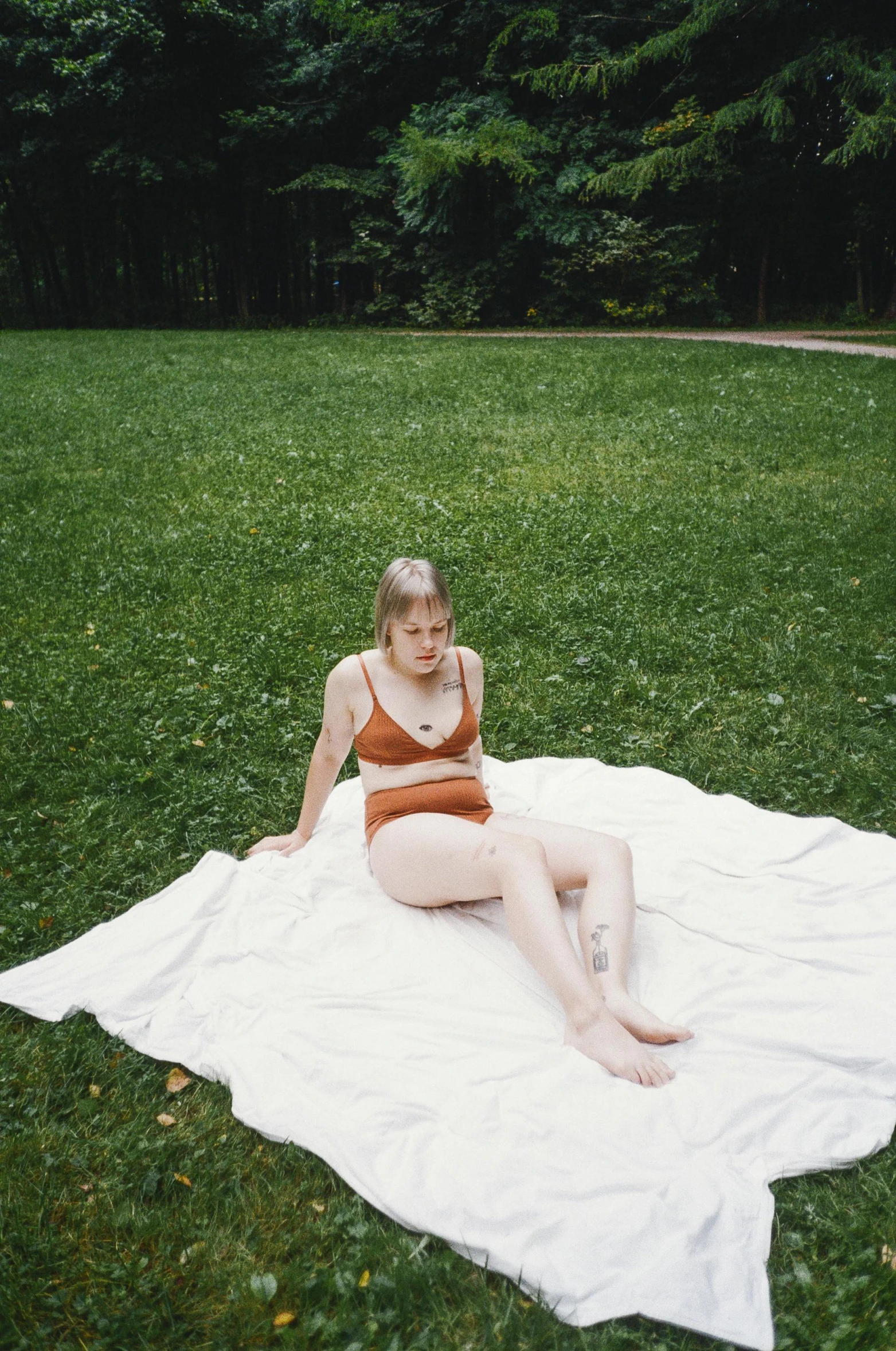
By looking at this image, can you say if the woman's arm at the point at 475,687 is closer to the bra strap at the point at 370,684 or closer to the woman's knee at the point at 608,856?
the bra strap at the point at 370,684

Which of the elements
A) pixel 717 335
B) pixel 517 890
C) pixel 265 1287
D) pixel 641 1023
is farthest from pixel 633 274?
pixel 265 1287

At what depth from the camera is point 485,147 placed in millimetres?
21344

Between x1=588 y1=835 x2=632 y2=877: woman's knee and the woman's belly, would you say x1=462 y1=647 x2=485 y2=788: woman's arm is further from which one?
x1=588 y1=835 x2=632 y2=877: woman's knee

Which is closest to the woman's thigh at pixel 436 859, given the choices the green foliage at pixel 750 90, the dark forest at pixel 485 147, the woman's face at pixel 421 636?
the woman's face at pixel 421 636

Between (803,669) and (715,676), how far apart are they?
53 cm

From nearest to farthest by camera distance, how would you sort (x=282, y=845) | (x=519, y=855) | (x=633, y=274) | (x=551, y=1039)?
(x=551, y=1039)
(x=519, y=855)
(x=282, y=845)
(x=633, y=274)

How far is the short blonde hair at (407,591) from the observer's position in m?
3.12

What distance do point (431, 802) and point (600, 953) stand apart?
81 centimetres

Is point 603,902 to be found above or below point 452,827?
below

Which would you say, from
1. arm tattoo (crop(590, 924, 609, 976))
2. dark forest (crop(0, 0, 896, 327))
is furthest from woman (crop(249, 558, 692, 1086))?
dark forest (crop(0, 0, 896, 327))

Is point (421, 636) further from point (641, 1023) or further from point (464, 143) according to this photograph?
point (464, 143)

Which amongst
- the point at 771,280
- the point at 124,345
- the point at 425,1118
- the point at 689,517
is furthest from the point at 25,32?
the point at 425,1118

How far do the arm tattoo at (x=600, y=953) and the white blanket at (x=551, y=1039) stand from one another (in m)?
0.20

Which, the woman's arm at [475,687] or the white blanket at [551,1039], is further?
the woman's arm at [475,687]
